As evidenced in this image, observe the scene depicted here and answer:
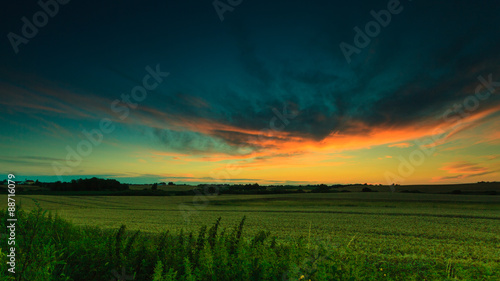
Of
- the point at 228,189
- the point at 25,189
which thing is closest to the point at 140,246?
the point at 228,189

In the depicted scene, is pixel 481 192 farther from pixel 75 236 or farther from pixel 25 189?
pixel 25 189

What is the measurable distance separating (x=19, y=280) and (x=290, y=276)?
15.5 ft

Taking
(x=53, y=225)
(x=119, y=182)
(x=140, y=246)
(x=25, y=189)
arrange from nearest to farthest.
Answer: (x=140, y=246) < (x=53, y=225) < (x=25, y=189) < (x=119, y=182)

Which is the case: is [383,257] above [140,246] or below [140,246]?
below

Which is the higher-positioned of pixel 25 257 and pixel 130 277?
pixel 25 257

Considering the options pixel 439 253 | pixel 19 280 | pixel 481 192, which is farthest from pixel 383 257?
pixel 481 192

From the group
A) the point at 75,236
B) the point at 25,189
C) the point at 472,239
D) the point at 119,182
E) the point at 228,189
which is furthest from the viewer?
the point at 119,182

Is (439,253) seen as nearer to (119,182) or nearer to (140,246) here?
(140,246)

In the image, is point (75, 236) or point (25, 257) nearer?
point (25, 257)

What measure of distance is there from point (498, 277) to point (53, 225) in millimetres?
12469

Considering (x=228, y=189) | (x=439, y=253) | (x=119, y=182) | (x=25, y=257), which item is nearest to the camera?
(x=25, y=257)

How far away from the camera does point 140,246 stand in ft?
24.6

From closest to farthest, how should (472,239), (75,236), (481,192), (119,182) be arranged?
(75,236) < (472,239) < (481,192) < (119,182)

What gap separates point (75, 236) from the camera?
30.0 ft
